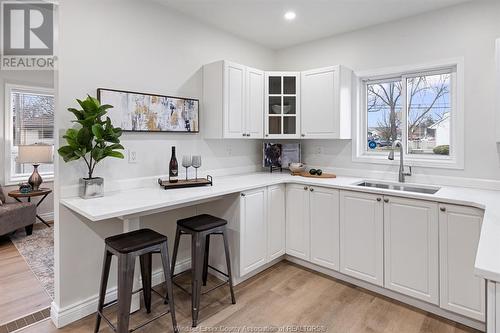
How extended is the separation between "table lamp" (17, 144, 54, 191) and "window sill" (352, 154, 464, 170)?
4.29 metres

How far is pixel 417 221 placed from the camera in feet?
7.64

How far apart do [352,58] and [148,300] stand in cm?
319

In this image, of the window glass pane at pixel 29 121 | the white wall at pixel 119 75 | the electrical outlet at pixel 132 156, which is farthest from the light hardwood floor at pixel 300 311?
the window glass pane at pixel 29 121

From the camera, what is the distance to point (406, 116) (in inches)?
123

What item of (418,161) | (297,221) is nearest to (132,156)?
(297,221)

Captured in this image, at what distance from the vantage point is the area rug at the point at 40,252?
2.86 m

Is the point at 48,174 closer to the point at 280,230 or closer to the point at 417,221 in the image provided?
the point at 280,230

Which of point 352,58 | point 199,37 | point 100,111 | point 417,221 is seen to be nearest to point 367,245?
point 417,221

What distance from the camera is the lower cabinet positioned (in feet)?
8.91

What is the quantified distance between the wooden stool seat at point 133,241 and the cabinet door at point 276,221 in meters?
1.28

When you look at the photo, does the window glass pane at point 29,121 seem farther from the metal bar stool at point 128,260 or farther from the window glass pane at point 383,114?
the window glass pane at point 383,114

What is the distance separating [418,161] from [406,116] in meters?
0.51

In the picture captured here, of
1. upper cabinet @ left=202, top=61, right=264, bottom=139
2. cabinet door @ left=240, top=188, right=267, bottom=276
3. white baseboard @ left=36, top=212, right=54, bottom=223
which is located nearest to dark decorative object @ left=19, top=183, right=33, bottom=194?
white baseboard @ left=36, top=212, right=54, bottom=223

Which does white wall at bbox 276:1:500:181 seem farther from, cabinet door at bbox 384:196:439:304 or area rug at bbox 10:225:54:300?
area rug at bbox 10:225:54:300
